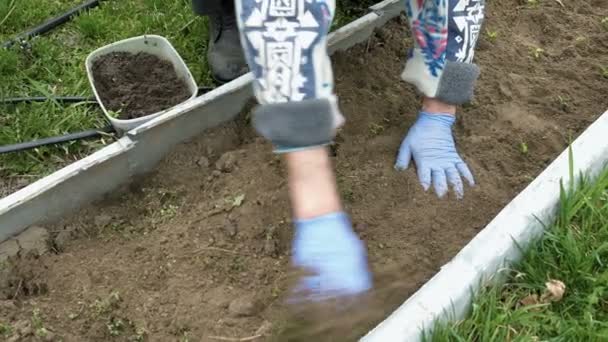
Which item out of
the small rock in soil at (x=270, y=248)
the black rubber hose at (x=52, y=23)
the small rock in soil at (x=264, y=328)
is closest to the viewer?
the small rock in soil at (x=264, y=328)

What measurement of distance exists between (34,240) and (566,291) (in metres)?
1.38

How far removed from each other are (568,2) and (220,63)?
1.45 metres

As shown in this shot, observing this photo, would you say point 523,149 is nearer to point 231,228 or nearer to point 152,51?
point 231,228

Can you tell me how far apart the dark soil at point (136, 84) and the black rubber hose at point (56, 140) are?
8cm

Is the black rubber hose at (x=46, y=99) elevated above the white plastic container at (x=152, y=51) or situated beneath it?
situated beneath

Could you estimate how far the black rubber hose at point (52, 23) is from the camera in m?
2.53

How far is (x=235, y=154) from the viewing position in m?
2.11

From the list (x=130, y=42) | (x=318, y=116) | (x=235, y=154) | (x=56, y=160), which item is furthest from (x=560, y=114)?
(x=56, y=160)

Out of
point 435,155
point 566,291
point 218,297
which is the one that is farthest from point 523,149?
point 218,297

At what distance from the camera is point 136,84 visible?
232cm

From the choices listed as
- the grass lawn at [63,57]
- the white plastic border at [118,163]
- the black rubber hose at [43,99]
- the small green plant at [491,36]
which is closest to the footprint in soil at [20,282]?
the white plastic border at [118,163]

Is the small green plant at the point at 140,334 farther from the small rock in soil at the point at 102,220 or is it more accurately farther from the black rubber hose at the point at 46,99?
the black rubber hose at the point at 46,99

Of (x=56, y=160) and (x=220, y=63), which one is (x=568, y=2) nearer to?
(x=220, y=63)

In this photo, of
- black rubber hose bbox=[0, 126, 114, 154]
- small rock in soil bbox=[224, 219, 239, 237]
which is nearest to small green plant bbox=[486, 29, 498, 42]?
small rock in soil bbox=[224, 219, 239, 237]
